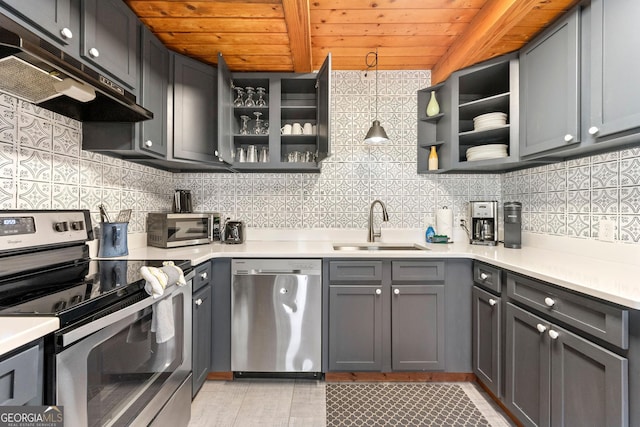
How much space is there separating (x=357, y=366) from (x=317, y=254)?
2.57ft

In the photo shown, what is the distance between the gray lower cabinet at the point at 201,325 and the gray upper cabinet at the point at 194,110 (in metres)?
0.80

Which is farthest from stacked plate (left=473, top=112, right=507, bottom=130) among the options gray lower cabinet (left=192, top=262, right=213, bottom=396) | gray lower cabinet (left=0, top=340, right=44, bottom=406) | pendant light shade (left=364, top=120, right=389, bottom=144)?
gray lower cabinet (left=0, top=340, right=44, bottom=406)

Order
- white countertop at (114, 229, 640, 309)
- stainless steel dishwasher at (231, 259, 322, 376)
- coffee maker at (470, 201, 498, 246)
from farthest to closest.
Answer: coffee maker at (470, 201, 498, 246) → stainless steel dishwasher at (231, 259, 322, 376) → white countertop at (114, 229, 640, 309)

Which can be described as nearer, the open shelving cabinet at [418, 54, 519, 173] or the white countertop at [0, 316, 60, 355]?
the white countertop at [0, 316, 60, 355]

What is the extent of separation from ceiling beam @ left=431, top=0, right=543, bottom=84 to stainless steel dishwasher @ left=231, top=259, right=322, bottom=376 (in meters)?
1.69

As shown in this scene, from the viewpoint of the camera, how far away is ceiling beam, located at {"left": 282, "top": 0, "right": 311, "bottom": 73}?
1.51 m

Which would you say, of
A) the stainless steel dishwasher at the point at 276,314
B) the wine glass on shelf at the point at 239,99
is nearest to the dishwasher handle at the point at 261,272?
the stainless steel dishwasher at the point at 276,314

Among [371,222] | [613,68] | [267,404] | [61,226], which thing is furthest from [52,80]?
[613,68]

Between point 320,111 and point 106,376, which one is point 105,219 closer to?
point 106,376

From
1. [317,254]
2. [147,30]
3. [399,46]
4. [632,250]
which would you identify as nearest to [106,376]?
[317,254]

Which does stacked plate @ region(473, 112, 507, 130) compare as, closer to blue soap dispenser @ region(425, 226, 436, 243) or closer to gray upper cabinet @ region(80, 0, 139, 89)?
blue soap dispenser @ region(425, 226, 436, 243)

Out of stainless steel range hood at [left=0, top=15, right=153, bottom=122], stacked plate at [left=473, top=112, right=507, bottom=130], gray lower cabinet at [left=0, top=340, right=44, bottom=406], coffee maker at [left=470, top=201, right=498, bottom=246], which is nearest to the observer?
gray lower cabinet at [left=0, top=340, right=44, bottom=406]

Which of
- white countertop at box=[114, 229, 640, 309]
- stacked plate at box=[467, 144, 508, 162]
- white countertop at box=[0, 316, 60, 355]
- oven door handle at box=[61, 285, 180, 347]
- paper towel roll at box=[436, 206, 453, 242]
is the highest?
stacked plate at box=[467, 144, 508, 162]

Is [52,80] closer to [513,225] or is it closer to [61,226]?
[61,226]
